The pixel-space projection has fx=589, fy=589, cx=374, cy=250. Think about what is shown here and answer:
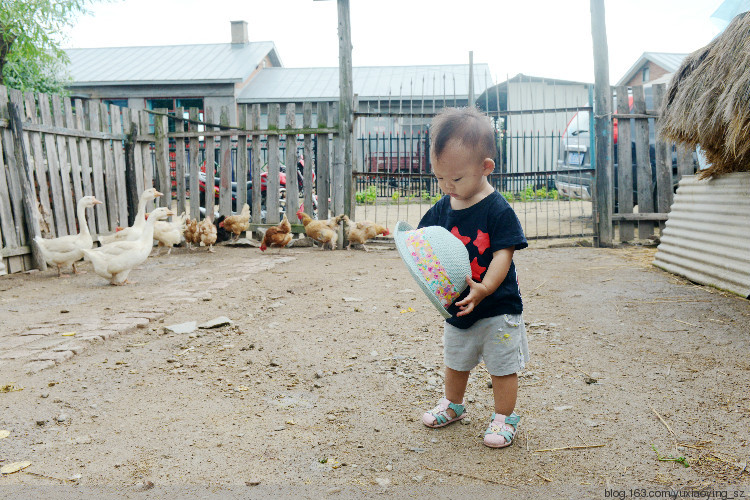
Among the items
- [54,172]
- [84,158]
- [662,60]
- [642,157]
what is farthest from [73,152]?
[662,60]

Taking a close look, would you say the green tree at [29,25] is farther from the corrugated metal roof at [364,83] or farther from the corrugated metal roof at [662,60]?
the corrugated metal roof at [662,60]

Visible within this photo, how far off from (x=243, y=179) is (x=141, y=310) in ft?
14.5

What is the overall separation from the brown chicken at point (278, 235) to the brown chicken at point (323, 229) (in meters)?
0.28

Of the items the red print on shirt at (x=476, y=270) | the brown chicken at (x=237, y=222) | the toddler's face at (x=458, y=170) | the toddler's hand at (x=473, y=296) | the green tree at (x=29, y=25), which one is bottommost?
the brown chicken at (x=237, y=222)

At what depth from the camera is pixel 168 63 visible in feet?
74.3

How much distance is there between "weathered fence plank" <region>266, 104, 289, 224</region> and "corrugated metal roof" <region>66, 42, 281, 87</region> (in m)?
12.9

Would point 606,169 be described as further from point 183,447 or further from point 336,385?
point 183,447

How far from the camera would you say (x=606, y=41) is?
25.0 ft

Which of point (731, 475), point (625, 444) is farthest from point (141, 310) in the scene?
point (731, 475)

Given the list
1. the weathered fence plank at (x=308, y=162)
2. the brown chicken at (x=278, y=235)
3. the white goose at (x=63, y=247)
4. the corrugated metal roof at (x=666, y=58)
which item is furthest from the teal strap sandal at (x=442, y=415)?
the corrugated metal roof at (x=666, y=58)

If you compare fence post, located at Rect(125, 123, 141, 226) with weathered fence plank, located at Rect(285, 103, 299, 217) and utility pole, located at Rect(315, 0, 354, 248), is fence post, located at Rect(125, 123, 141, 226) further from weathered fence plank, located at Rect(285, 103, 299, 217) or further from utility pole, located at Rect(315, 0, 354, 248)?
utility pole, located at Rect(315, 0, 354, 248)

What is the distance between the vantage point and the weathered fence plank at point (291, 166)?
8570 mm

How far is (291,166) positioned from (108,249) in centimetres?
331

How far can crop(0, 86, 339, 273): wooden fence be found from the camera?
6574 mm
